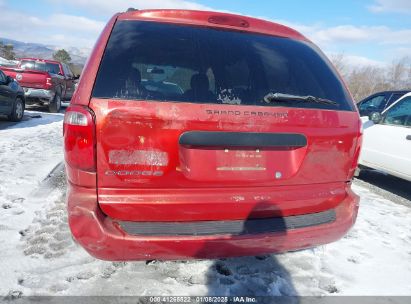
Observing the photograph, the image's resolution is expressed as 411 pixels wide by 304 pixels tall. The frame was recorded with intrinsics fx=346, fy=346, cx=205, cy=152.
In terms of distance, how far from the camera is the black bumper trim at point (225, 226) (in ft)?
6.64

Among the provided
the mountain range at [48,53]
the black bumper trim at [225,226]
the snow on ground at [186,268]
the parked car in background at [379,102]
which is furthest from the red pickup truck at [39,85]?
the mountain range at [48,53]

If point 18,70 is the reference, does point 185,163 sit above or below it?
above

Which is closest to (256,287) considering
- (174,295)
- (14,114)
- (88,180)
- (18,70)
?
(174,295)

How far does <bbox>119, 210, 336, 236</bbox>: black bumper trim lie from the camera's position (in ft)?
6.64

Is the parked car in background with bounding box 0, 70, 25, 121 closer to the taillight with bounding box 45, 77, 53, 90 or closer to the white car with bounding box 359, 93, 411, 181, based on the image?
the taillight with bounding box 45, 77, 53, 90

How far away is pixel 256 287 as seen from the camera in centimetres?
262

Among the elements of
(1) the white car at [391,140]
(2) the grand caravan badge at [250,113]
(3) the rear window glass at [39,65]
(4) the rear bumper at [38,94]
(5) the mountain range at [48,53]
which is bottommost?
(5) the mountain range at [48,53]

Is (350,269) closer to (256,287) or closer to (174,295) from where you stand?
(256,287)

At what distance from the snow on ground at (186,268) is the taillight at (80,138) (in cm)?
104

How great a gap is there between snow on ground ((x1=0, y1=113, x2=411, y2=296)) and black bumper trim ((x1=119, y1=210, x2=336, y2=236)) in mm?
657

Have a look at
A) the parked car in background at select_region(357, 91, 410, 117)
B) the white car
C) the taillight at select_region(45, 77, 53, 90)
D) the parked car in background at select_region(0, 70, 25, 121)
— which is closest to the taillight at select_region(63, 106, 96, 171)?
the white car

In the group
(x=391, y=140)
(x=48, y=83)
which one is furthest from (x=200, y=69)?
(x=48, y=83)

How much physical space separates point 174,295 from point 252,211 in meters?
0.87

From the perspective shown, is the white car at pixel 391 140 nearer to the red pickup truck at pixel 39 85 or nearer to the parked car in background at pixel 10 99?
the parked car in background at pixel 10 99
